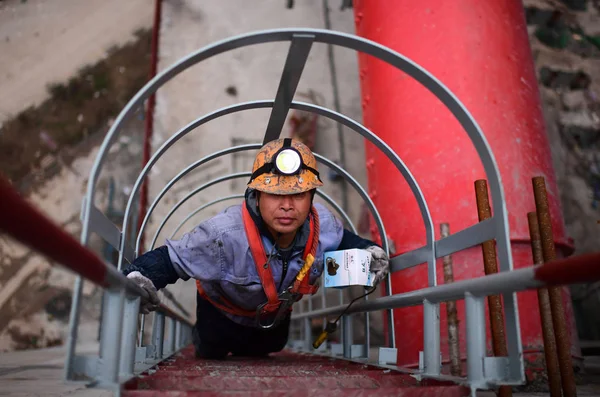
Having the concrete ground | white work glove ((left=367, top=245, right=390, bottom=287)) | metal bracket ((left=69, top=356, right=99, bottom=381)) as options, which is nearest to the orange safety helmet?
white work glove ((left=367, top=245, right=390, bottom=287))

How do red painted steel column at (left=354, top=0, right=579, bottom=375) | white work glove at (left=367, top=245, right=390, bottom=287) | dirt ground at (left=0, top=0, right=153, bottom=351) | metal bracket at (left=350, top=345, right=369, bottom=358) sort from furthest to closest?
dirt ground at (left=0, top=0, right=153, bottom=351) < red painted steel column at (left=354, top=0, right=579, bottom=375) < metal bracket at (left=350, top=345, right=369, bottom=358) < white work glove at (left=367, top=245, right=390, bottom=287)

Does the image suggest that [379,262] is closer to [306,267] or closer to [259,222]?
[306,267]

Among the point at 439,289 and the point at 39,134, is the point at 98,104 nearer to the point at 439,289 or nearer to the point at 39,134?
the point at 39,134

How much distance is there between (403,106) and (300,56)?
6.57 ft

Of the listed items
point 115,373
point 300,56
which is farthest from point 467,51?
point 115,373

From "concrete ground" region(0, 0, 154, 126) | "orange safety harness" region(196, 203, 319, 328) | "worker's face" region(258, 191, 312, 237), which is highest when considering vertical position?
"concrete ground" region(0, 0, 154, 126)

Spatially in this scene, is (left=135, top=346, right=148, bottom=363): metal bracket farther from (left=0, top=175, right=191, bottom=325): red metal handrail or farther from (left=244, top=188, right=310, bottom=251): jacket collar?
(left=0, top=175, right=191, bottom=325): red metal handrail

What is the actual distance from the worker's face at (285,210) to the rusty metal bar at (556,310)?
1.17 meters

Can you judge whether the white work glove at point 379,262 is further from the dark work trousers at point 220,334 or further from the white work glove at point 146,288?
the white work glove at point 146,288

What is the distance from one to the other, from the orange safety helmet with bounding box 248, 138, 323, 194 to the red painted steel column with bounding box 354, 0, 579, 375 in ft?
4.64

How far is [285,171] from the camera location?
2525 millimetres

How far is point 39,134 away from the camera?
669 centimetres

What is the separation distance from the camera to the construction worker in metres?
2.54

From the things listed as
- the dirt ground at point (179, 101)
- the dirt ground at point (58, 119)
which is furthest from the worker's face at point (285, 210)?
the dirt ground at point (58, 119)
